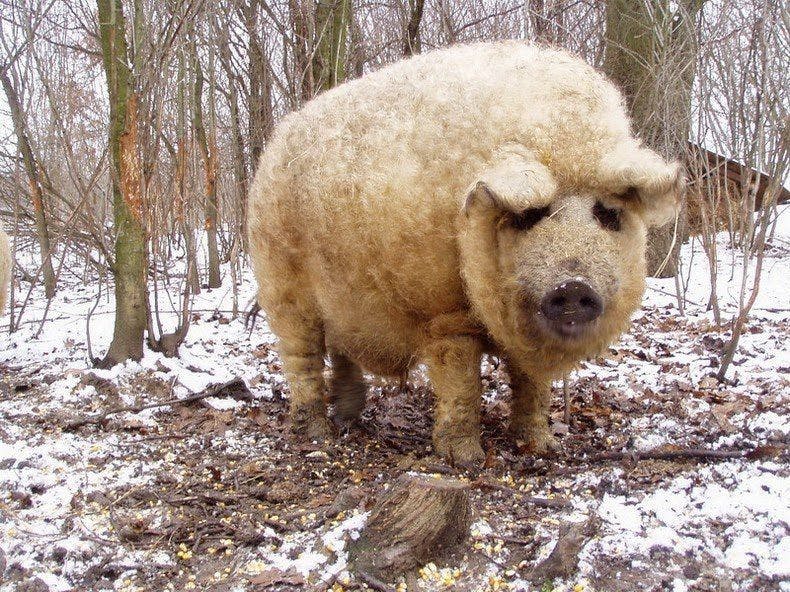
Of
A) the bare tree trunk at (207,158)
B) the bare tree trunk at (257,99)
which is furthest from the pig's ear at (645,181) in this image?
the bare tree trunk at (207,158)

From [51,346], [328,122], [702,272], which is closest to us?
[328,122]

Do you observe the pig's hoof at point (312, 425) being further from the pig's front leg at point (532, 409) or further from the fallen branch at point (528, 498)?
the fallen branch at point (528, 498)

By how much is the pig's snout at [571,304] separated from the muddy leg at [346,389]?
7.14 ft

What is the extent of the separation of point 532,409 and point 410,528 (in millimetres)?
1525

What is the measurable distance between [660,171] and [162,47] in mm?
4046

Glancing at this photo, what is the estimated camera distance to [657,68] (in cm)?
646

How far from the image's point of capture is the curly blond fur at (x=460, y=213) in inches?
121

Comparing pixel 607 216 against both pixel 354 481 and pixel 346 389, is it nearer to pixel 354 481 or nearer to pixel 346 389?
pixel 354 481

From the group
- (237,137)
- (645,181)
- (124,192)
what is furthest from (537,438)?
(237,137)

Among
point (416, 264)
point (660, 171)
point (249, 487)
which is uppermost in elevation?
point (660, 171)

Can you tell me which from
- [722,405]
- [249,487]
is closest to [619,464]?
[722,405]

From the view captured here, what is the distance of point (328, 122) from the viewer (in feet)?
13.4

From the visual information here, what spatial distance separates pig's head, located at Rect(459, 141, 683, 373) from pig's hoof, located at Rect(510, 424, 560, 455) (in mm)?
718

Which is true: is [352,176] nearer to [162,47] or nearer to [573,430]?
[573,430]
